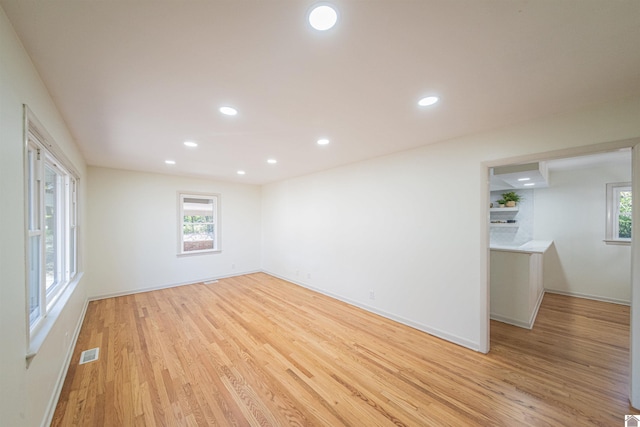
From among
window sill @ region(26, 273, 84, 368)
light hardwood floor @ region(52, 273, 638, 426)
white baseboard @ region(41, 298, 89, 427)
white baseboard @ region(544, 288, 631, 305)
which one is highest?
window sill @ region(26, 273, 84, 368)

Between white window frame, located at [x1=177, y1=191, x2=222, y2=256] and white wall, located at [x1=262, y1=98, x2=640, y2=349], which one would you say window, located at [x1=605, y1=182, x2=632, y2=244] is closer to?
white wall, located at [x1=262, y1=98, x2=640, y2=349]

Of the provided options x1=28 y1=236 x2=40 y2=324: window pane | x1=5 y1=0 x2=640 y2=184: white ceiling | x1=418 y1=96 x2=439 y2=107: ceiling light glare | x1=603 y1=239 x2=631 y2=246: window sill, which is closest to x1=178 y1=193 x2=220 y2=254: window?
x1=5 y1=0 x2=640 y2=184: white ceiling

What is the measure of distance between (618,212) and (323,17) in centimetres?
636

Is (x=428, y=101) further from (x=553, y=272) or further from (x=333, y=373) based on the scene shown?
(x=553, y=272)

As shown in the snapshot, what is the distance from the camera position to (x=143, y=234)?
4809mm

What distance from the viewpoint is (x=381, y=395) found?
1.98 meters

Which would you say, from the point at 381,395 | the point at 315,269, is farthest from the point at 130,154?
the point at 381,395

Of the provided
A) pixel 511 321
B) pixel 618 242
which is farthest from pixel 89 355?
pixel 618 242

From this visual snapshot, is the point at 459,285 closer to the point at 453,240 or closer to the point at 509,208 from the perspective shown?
the point at 453,240

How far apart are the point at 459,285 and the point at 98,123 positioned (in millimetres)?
4389

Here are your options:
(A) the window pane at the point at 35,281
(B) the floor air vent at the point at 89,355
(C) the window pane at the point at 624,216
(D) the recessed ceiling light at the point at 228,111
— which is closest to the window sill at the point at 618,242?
(C) the window pane at the point at 624,216

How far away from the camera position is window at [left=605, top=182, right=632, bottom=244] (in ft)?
14.0

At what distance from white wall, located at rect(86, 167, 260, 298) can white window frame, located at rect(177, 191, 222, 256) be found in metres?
0.08

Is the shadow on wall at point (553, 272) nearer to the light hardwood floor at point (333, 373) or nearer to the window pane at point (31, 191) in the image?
the light hardwood floor at point (333, 373)
